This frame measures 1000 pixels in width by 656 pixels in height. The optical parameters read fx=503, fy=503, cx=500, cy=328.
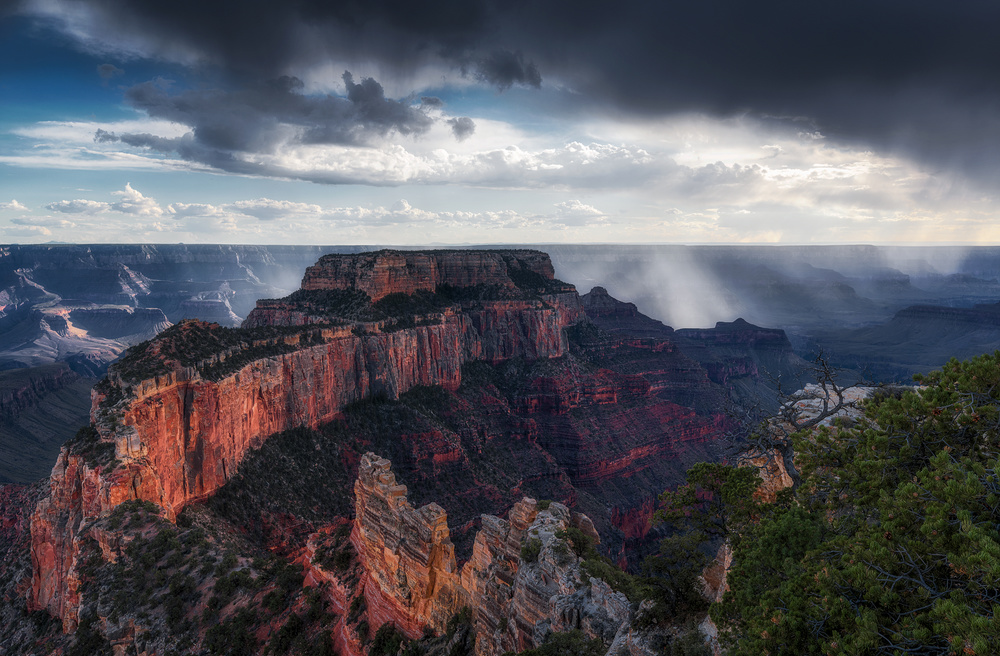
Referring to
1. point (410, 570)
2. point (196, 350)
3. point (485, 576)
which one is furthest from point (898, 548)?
point (196, 350)

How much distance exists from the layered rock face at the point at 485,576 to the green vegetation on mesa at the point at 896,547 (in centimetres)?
585

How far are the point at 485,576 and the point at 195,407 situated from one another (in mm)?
31050

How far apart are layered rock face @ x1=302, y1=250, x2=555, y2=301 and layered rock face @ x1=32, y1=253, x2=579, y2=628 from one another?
10.9 metres

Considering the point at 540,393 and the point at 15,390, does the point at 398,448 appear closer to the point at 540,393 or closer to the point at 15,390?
the point at 540,393

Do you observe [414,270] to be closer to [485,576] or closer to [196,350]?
[196,350]

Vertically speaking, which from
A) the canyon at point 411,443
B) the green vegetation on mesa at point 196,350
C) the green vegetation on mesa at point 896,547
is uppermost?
the green vegetation on mesa at point 896,547

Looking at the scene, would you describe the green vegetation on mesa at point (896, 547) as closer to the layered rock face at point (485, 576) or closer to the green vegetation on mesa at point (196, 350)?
the layered rock face at point (485, 576)

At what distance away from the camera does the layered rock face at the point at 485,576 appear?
1828cm

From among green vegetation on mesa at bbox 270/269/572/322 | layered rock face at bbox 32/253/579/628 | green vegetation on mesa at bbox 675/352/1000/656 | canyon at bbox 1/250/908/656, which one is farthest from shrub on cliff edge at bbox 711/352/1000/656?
green vegetation on mesa at bbox 270/269/572/322

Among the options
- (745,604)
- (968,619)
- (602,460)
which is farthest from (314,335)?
(968,619)

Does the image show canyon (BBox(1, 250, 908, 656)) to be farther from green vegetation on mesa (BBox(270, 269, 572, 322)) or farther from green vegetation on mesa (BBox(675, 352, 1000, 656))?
green vegetation on mesa (BBox(675, 352, 1000, 656))

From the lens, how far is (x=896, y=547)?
10.0 meters

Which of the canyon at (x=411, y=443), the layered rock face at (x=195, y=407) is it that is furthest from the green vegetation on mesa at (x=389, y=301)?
the layered rock face at (x=195, y=407)

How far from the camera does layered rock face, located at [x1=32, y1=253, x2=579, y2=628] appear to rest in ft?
112
